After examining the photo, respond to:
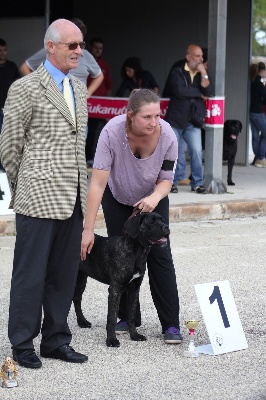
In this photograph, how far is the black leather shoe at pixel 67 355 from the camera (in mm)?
6055

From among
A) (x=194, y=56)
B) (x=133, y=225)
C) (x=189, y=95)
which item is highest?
(x=194, y=56)

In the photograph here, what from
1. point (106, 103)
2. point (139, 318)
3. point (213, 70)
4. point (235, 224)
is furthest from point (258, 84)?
point (139, 318)

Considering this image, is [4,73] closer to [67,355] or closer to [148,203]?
[148,203]

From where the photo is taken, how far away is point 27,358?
5.89m

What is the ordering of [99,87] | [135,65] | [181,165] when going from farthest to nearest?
1. [99,87]
2. [135,65]
3. [181,165]

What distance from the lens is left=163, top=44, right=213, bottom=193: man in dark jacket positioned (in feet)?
42.0

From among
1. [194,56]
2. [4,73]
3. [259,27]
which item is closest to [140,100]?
[194,56]

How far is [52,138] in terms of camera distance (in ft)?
18.9

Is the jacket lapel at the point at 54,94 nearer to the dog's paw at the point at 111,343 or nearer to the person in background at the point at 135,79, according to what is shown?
the dog's paw at the point at 111,343

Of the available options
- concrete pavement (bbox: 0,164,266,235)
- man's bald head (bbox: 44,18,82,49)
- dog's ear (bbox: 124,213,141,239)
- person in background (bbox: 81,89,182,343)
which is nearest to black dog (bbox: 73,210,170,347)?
dog's ear (bbox: 124,213,141,239)

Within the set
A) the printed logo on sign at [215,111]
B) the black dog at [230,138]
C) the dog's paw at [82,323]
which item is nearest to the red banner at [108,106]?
the printed logo on sign at [215,111]

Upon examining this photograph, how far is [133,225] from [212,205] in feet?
19.5

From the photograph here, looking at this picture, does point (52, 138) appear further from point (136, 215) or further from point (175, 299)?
point (175, 299)

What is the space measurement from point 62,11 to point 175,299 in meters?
11.8
